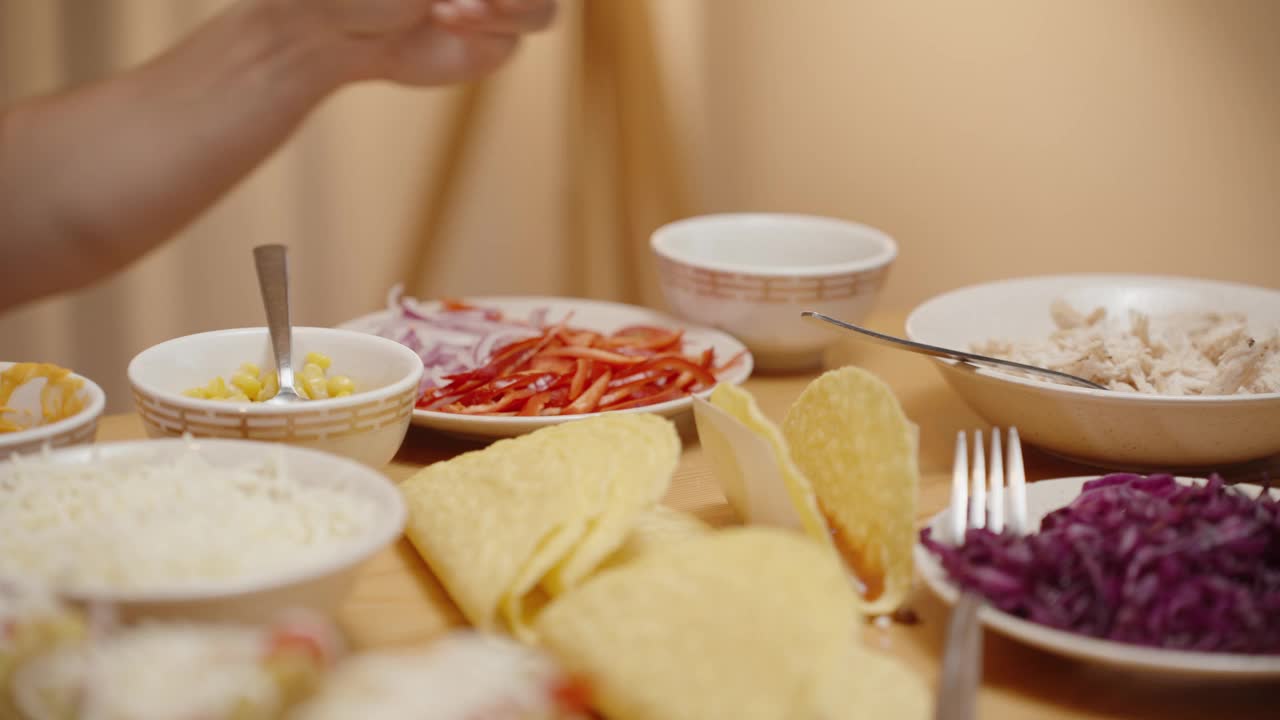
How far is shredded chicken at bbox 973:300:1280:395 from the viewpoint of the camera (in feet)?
5.83

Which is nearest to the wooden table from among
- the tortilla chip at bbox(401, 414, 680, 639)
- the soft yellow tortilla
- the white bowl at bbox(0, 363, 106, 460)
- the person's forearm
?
the tortilla chip at bbox(401, 414, 680, 639)

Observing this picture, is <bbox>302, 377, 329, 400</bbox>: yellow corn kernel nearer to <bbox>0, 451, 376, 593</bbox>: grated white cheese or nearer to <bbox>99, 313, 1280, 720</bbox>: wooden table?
<bbox>99, 313, 1280, 720</bbox>: wooden table

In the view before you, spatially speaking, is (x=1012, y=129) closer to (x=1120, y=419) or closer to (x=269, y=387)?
(x=1120, y=419)

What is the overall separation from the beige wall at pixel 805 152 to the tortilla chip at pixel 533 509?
2.17 m

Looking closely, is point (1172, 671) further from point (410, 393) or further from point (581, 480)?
point (410, 393)

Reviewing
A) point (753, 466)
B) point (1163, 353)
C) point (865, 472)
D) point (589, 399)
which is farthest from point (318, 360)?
point (1163, 353)

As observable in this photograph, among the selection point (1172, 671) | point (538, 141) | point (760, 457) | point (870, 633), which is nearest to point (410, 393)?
point (760, 457)

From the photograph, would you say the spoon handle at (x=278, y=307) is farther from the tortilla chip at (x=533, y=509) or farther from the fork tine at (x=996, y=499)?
the fork tine at (x=996, y=499)

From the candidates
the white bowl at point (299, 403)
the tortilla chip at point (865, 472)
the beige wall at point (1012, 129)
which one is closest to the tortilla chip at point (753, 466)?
the tortilla chip at point (865, 472)

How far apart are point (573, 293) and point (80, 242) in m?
2.86

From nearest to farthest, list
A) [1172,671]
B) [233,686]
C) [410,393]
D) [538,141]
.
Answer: [233,686] → [1172,671] → [410,393] → [538,141]

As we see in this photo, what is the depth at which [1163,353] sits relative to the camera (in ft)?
6.27

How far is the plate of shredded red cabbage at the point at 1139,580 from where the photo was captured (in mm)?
1120

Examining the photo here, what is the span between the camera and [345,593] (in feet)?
3.60
